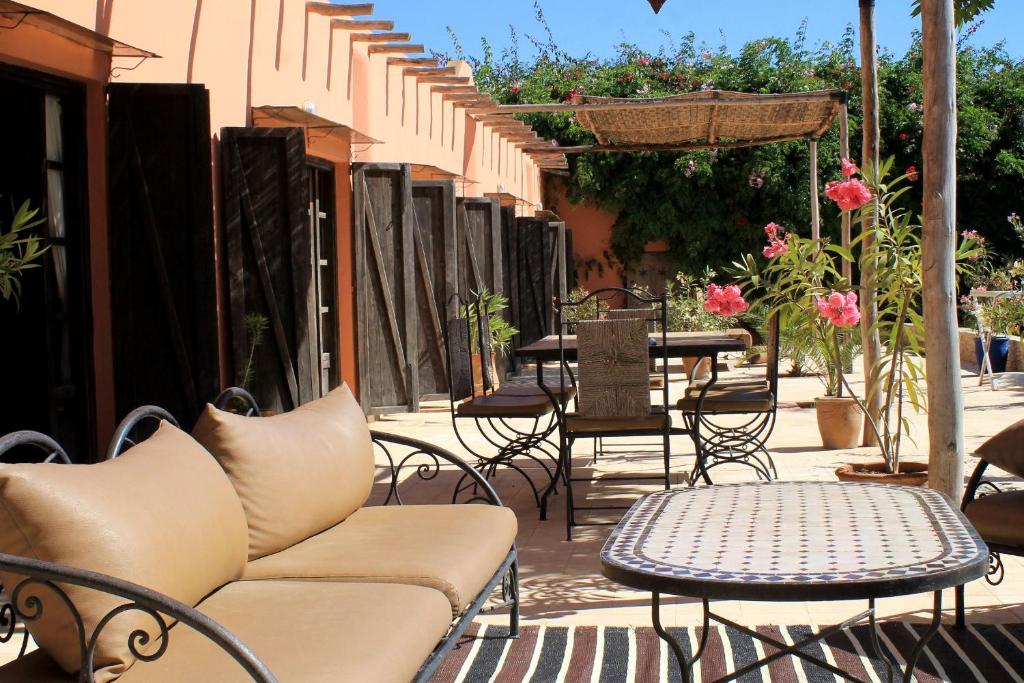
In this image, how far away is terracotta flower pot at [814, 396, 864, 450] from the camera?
23.2 ft

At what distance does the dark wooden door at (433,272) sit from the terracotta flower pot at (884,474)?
202 inches

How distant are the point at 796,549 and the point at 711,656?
0.89 meters

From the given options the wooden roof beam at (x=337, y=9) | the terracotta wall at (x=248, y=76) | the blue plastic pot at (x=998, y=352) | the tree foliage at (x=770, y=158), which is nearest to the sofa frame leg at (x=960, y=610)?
the terracotta wall at (x=248, y=76)

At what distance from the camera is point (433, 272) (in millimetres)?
10117

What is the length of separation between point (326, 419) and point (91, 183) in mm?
2656

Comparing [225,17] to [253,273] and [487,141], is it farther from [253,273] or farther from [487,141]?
[487,141]

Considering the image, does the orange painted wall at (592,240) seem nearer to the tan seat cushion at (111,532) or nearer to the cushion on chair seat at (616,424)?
the cushion on chair seat at (616,424)

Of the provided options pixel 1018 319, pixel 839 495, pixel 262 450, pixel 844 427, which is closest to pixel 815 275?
pixel 844 427

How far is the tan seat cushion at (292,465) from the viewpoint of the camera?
9.43 ft

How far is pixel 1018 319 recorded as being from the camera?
11.8 metres

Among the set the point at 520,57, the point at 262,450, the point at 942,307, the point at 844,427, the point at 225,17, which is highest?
the point at 520,57

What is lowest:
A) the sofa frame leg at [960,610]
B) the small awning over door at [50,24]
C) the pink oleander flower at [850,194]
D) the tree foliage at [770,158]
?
the sofa frame leg at [960,610]

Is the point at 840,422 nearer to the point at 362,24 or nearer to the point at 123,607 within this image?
the point at 362,24

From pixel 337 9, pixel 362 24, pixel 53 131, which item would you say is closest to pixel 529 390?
pixel 53 131
